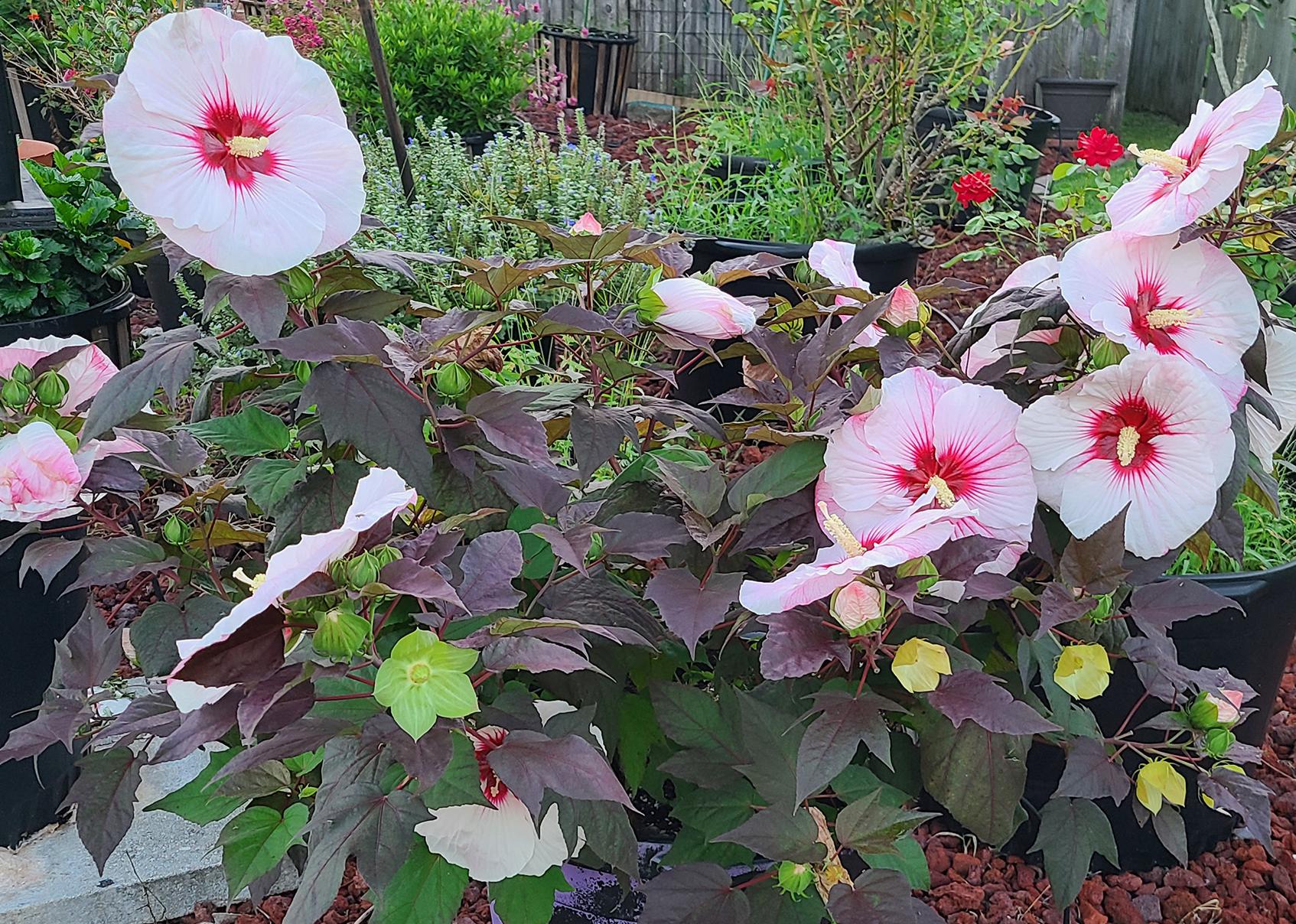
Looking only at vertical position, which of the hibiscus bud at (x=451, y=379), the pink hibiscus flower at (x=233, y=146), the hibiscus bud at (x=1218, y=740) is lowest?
the hibiscus bud at (x=1218, y=740)

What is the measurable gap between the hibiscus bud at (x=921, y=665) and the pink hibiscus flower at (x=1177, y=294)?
243 millimetres

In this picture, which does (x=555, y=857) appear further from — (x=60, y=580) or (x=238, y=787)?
(x=60, y=580)

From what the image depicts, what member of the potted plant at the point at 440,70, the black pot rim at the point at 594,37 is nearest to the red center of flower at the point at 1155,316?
the potted plant at the point at 440,70

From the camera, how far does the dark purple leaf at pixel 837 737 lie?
66cm

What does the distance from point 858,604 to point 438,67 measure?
3969 mm

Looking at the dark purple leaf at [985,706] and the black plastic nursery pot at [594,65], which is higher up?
the black plastic nursery pot at [594,65]

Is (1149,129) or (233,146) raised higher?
(233,146)

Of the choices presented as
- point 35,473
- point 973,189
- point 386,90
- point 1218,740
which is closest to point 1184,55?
point 973,189

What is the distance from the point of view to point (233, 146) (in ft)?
2.32

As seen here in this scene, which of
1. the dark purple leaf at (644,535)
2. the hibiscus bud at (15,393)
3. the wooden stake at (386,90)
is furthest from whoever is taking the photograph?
the wooden stake at (386,90)

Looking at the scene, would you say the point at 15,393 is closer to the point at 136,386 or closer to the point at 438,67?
the point at 136,386

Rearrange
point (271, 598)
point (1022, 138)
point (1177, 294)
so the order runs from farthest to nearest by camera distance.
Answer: point (1022, 138), point (1177, 294), point (271, 598)

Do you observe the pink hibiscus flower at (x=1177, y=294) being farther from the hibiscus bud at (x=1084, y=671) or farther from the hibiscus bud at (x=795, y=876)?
the hibiscus bud at (x=795, y=876)

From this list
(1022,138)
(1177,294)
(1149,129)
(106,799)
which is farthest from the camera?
(1149,129)
